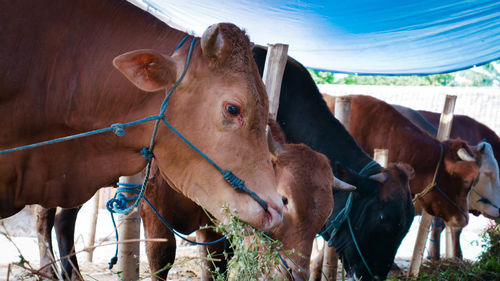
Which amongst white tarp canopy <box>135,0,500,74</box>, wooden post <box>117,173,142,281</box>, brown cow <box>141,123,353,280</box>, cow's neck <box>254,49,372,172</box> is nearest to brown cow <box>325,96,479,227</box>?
white tarp canopy <box>135,0,500,74</box>

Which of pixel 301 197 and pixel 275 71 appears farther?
pixel 275 71

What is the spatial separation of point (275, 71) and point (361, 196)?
1489 mm

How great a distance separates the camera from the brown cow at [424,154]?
6.65 metres

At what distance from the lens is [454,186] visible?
6.71 metres

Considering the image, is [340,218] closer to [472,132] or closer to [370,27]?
[370,27]

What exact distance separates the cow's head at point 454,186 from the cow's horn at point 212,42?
507 centimetres

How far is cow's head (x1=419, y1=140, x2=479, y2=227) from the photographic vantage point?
21.6 ft

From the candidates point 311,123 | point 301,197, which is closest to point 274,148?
point 301,197

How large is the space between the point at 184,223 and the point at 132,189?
52 centimetres

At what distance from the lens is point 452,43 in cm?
717

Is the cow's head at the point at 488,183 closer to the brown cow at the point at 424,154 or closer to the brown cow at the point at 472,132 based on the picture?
the brown cow at the point at 424,154

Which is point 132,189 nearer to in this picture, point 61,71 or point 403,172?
point 61,71

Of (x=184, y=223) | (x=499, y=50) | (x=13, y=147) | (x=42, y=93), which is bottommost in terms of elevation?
(x=184, y=223)

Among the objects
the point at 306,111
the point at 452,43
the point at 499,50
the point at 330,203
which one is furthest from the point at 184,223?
the point at 499,50
